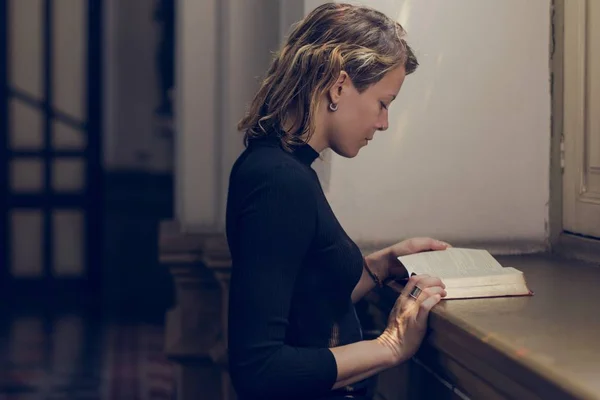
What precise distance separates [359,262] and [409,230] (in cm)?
76

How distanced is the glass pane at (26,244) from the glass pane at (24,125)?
1.95ft

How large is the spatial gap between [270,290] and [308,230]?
0.12 m

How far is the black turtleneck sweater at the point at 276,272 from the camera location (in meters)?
1.40

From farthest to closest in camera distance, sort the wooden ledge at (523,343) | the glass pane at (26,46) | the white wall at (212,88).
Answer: the glass pane at (26,46), the white wall at (212,88), the wooden ledge at (523,343)

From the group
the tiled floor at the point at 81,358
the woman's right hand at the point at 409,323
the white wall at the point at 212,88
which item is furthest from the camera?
the tiled floor at the point at 81,358

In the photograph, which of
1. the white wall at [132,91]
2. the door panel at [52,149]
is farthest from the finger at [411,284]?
the white wall at [132,91]

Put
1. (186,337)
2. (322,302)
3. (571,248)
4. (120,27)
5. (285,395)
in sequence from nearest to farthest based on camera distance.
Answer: (285,395), (322,302), (571,248), (186,337), (120,27)

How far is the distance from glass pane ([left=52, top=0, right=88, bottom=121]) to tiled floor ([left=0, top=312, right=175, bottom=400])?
1.99 meters

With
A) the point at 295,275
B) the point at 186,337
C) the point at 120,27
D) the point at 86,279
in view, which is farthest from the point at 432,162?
the point at 120,27

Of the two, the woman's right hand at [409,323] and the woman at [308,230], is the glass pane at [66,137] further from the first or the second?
the woman's right hand at [409,323]

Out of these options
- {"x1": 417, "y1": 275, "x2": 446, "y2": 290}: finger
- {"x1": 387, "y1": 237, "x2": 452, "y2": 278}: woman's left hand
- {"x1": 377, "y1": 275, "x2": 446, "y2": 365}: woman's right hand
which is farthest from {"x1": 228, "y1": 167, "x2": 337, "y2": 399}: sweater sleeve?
{"x1": 387, "y1": 237, "x2": 452, "y2": 278}: woman's left hand

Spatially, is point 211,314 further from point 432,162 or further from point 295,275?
point 295,275

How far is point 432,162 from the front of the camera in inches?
93.0

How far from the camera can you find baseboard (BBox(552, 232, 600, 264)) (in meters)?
2.18
